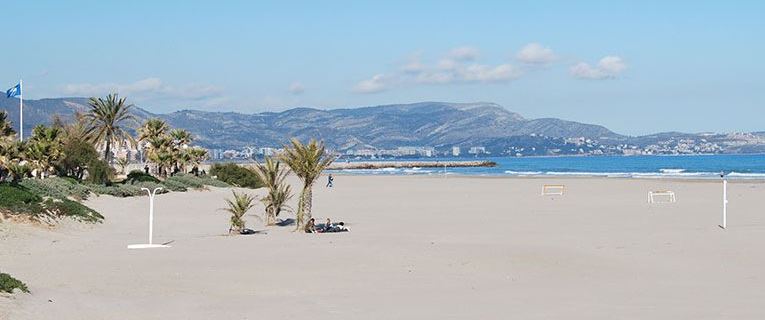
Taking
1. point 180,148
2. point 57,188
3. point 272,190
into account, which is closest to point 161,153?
point 180,148

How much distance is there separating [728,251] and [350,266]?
7759 millimetres

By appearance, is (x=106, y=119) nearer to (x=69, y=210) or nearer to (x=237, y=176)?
(x=237, y=176)

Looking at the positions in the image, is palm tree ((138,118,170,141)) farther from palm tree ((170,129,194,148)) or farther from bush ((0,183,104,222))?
bush ((0,183,104,222))

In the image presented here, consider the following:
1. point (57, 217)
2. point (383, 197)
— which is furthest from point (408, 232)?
point (383, 197)

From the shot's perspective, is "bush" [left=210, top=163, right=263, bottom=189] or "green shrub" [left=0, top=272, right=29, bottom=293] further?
"bush" [left=210, top=163, right=263, bottom=189]

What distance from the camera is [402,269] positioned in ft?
52.6

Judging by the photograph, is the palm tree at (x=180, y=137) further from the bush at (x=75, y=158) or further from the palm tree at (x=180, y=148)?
the bush at (x=75, y=158)

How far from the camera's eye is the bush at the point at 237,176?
57.1 meters

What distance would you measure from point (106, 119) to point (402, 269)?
142 ft

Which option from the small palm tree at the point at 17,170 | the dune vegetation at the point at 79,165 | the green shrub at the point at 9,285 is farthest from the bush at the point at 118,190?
the green shrub at the point at 9,285

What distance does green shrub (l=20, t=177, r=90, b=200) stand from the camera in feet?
90.4

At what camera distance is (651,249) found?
19094 millimetres

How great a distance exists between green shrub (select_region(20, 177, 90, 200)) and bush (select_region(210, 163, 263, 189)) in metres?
22.0

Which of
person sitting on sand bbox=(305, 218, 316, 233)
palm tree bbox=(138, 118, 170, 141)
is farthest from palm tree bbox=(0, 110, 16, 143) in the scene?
palm tree bbox=(138, 118, 170, 141)
